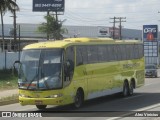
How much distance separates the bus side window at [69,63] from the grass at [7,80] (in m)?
11.5

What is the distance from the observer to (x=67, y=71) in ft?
63.3

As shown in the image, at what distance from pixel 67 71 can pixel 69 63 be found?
392mm

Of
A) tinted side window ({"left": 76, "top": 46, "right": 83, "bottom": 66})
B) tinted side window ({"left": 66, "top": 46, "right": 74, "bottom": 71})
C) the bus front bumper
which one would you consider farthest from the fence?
the bus front bumper

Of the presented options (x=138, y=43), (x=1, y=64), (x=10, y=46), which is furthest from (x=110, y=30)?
(x=138, y=43)

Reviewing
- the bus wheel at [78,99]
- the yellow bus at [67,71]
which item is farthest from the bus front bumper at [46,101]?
the bus wheel at [78,99]

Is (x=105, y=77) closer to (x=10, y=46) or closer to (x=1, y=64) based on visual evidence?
(x=1, y=64)

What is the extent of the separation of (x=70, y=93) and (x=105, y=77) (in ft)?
14.4

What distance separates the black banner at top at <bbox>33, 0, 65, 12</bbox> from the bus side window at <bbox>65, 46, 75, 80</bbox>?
186 feet

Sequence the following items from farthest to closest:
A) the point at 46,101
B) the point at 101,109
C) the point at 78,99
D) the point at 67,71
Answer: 1. the point at 78,99
2. the point at 101,109
3. the point at 67,71
4. the point at 46,101

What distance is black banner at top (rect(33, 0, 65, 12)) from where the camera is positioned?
76500 millimetres

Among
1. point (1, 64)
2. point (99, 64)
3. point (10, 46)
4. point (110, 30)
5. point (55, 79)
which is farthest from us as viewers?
point (110, 30)

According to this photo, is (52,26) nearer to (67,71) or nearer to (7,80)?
(7,80)

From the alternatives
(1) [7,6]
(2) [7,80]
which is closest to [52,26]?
(1) [7,6]

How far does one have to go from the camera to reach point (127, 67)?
1042 inches
